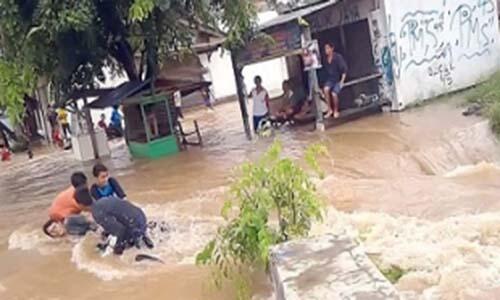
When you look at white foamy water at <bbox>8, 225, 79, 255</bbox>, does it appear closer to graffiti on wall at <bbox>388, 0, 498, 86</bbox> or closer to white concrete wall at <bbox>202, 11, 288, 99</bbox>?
graffiti on wall at <bbox>388, 0, 498, 86</bbox>

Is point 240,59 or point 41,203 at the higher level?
point 240,59

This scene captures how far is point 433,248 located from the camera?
7355 mm

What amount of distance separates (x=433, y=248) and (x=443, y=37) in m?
9.88

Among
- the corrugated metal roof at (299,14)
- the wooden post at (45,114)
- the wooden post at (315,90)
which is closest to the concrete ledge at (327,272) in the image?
the wooden post at (315,90)

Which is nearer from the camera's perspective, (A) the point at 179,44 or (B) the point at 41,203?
(B) the point at 41,203

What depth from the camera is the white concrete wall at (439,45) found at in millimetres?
15781

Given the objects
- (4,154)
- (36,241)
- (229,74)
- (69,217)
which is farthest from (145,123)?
(229,74)

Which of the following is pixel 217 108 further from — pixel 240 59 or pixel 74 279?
pixel 74 279

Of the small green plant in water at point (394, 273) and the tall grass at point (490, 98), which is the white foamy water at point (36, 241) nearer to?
the small green plant in water at point (394, 273)

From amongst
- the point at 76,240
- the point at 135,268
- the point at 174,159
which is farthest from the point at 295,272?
the point at 174,159

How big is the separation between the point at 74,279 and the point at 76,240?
1367 mm

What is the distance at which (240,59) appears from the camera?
53.6ft

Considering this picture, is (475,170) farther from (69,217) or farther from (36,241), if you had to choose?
(36,241)

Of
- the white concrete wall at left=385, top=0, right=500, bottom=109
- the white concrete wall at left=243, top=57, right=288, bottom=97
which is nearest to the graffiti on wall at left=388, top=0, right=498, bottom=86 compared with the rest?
the white concrete wall at left=385, top=0, right=500, bottom=109
